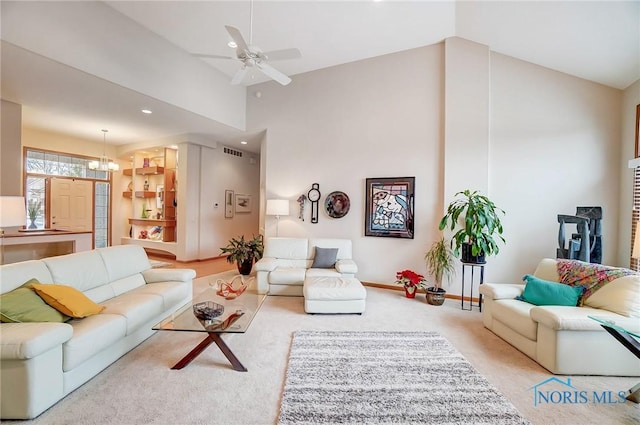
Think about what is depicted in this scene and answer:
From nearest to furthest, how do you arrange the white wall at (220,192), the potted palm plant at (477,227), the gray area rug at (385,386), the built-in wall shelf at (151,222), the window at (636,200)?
1. the gray area rug at (385,386)
2. the window at (636,200)
3. the potted palm plant at (477,227)
4. the white wall at (220,192)
5. the built-in wall shelf at (151,222)

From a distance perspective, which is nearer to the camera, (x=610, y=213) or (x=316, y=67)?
(x=610, y=213)

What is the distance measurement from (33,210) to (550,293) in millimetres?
9533

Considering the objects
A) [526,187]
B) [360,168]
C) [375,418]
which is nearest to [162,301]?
[375,418]

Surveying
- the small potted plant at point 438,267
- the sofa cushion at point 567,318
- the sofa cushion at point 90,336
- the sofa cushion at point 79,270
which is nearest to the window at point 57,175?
the sofa cushion at point 79,270

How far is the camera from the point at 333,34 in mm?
4184

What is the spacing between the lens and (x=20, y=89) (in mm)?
3807

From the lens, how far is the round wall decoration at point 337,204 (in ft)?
16.6

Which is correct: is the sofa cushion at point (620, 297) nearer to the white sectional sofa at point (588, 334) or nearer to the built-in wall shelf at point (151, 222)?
the white sectional sofa at point (588, 334)

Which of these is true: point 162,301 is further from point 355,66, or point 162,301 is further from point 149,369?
point 355,66

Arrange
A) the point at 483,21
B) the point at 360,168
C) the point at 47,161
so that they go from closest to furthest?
the point at 483,21 → the point at 360,168 → the point at 47,161

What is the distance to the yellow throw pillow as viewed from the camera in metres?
2.03

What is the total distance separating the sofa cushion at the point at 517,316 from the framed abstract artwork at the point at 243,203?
21.2 feet

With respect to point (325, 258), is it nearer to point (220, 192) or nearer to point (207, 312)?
point (207, 312)

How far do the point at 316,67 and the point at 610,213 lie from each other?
5174 millimetres
